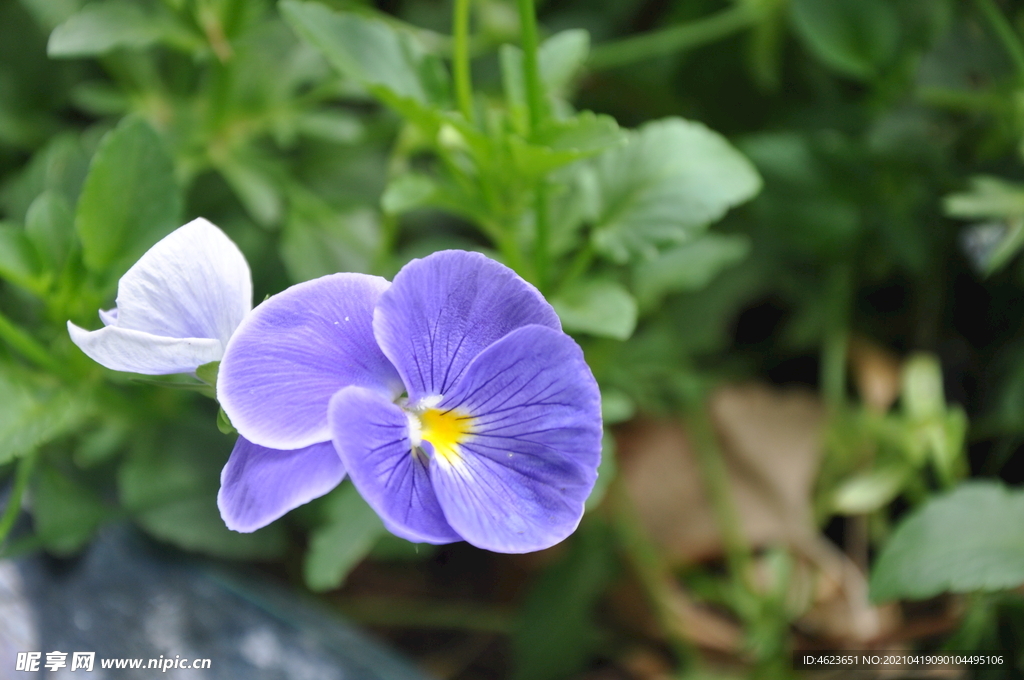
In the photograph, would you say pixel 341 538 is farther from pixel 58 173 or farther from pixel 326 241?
pixel 58 173

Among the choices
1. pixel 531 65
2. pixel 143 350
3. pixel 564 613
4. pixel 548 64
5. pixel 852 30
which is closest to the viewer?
pixel 143 350

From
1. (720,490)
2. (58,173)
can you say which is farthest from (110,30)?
(720,490)

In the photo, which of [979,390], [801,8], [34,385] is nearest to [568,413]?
[34,385]

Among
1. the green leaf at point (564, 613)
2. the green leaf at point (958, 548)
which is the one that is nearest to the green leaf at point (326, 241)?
the green leaf at point (564, 613)

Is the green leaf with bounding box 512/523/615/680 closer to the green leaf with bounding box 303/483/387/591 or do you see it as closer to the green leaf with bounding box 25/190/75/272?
the green leaf with bounding box 303/483/387/591

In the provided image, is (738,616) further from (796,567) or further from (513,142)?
(513,142)

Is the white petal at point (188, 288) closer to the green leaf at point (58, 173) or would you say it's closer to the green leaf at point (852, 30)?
the green leaf at point (58, 173)
